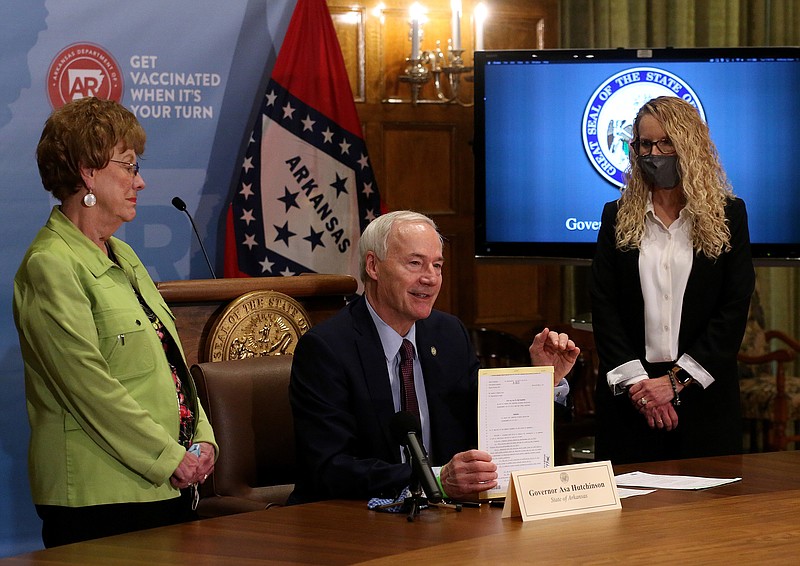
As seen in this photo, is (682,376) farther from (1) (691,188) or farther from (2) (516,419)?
(2) (516,419)

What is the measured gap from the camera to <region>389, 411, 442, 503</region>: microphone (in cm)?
201

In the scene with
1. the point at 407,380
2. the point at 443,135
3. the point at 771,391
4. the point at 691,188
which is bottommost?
the point at 771,391

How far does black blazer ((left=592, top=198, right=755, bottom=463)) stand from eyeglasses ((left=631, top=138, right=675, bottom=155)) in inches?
9.5

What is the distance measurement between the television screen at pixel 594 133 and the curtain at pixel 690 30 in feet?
3.90

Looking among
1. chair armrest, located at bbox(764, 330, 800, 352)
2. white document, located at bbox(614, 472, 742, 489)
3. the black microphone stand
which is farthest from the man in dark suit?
chair armrest, located at bbox(764, 330, 800, 352)

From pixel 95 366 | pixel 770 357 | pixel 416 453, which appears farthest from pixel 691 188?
pixel 770 357

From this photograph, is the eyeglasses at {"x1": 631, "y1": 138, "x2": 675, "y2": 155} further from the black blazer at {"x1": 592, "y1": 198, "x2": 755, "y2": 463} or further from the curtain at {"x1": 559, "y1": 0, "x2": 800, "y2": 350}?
the curtain at {"x1": 559, "y1": 0, "x2": 800, "y2": 350}

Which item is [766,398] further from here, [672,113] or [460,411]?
[460,411]

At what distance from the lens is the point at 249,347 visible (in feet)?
12.5

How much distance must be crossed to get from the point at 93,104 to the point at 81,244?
32cm

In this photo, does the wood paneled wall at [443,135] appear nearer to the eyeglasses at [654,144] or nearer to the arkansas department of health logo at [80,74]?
the arkansas department of health logo at [80,74]

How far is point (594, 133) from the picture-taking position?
4.80m

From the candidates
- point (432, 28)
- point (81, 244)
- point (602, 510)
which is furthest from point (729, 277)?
point (432, 28)

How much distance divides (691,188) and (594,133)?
1.63 metres
